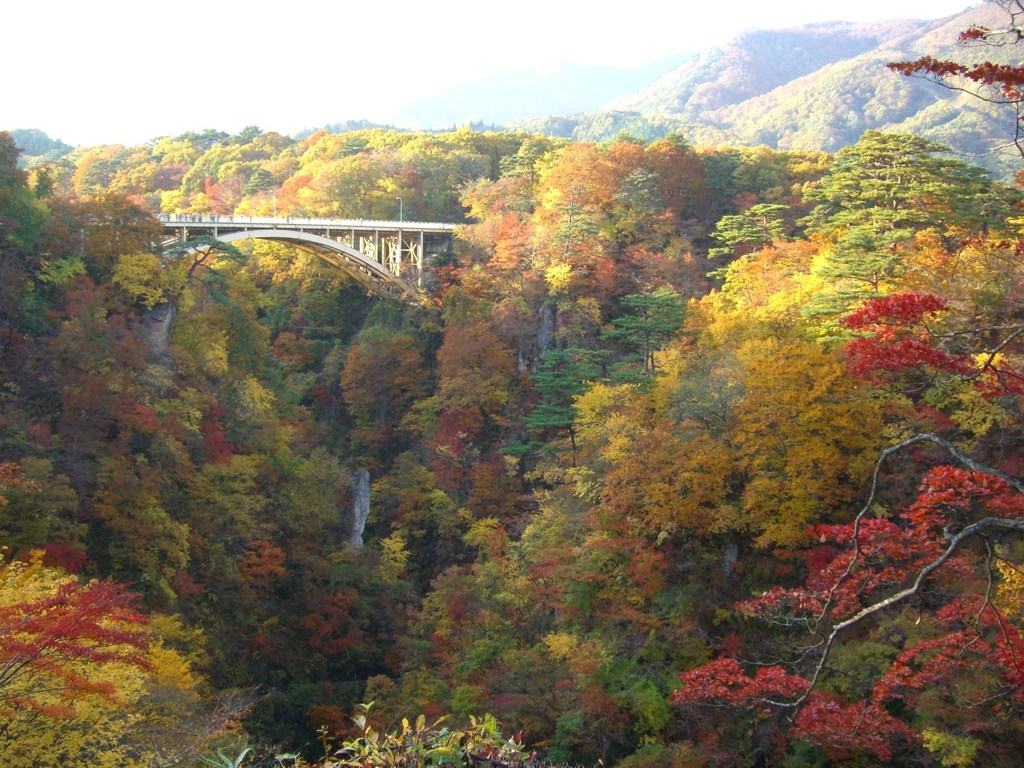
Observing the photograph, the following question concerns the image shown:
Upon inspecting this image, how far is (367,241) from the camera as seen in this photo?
3372 cm

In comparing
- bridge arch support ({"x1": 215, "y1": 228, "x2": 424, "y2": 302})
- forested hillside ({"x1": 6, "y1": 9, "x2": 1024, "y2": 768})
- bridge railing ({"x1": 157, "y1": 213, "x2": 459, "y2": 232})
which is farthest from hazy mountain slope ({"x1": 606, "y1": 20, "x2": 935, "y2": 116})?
forested hillside ({"x1": 6, "y1": 9, "x2": 1024, "y2": 768})

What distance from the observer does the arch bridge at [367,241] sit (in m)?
28.8

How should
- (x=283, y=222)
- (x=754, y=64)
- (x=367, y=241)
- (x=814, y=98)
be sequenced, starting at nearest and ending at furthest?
(x=283, y=222) → (x=367, y=241) → (x=814, y=98) → (x=754, y=64)

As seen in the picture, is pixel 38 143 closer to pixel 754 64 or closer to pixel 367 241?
pixel 367 241

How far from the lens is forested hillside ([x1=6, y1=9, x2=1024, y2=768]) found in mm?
9227

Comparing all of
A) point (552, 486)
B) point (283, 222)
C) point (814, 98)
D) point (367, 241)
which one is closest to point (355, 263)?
point (367, 241)

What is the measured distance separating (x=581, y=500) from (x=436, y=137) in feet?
108

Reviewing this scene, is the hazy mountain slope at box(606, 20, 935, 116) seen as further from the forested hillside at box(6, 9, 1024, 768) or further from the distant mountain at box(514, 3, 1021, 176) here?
the forested hillside at box(6, 9, 1024, 768)

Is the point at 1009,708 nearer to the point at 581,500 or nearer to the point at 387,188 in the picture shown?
the point at 581,500

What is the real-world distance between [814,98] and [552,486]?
265ft

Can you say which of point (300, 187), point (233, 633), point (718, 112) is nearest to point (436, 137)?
point (300, 187)

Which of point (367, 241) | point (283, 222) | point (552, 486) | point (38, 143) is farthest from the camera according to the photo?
point (38, 143)

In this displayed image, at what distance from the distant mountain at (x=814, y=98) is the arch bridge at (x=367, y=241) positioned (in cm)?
2044

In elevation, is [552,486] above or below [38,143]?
below
